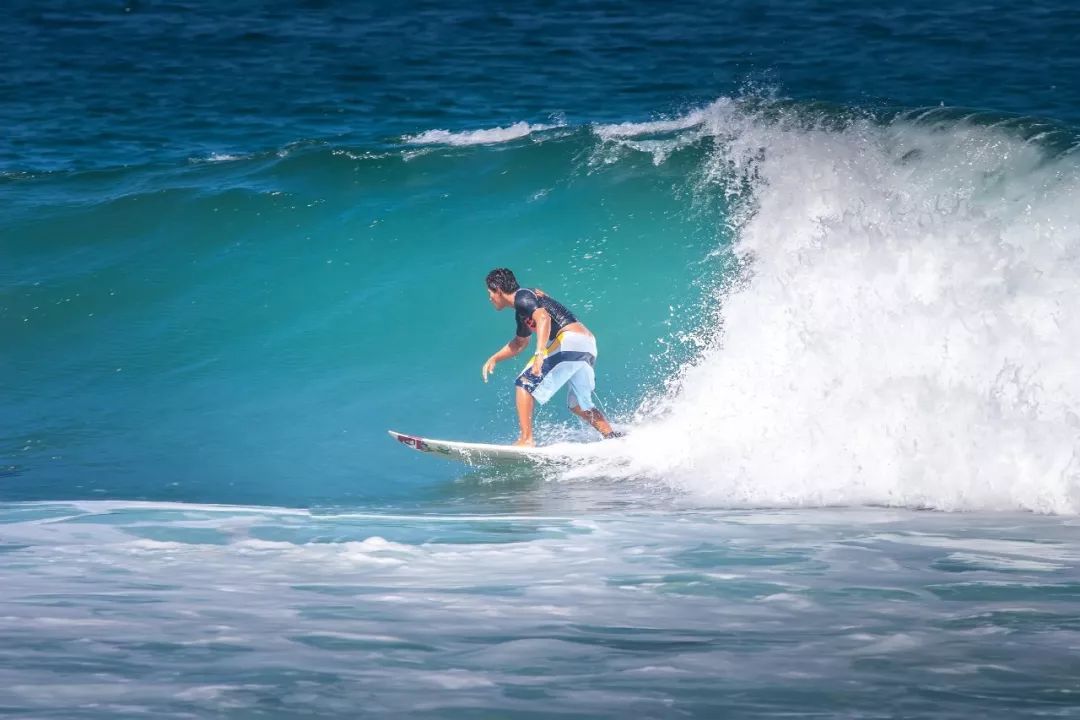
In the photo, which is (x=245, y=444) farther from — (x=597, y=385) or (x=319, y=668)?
(x=319, y=668)

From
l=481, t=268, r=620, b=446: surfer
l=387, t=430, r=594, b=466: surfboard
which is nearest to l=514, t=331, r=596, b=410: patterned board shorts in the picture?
l=481, t=268, r=620, b=446: surfer

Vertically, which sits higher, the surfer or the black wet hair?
the black wet hair

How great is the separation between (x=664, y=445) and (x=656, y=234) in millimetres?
4478

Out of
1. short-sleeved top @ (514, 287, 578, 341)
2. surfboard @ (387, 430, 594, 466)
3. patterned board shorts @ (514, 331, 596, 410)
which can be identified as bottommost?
surfboard @ (387, 430, 594, 466)

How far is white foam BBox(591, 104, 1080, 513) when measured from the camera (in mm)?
6977

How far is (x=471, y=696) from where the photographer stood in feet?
11.5

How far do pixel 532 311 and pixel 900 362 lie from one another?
239cm

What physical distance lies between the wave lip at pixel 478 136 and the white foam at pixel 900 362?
4.99 meters

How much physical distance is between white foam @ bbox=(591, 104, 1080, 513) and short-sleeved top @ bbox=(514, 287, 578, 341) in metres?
0.94

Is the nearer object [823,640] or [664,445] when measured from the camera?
[823,640]

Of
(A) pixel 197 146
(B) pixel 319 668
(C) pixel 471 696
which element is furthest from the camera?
(A) pixel 197 146

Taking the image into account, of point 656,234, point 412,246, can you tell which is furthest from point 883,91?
point 412,246

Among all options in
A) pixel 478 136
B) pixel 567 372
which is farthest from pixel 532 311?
pixel 478 136

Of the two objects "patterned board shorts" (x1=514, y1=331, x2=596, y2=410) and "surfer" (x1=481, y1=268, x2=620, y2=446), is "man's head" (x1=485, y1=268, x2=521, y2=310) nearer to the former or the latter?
"surfer" (x1=481, y1=268, x2=620, y2=446)
